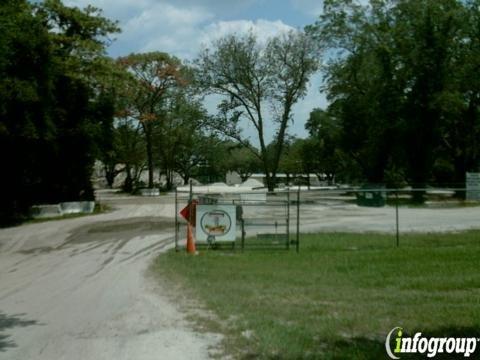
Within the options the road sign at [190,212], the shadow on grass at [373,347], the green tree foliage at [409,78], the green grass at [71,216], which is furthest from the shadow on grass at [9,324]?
the green tree foliage at [409,78]

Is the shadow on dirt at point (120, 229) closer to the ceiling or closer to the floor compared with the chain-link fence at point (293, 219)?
closer to the floor

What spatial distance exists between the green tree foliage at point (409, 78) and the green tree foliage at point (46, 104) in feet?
76.1

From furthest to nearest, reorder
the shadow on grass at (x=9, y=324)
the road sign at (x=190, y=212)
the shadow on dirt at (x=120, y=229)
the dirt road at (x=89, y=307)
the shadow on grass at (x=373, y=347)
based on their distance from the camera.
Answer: the shadow on dirt at (x=120, y=229), the road sign at (x=190, y=212), the shadow on grass at (x=9, y=324), the dirt road at (x=89, y=307), the shadow on grass at (x=373, y=347)

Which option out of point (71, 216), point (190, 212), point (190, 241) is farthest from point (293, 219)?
point (190, 241)

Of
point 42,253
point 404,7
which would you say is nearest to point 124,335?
point 42,253

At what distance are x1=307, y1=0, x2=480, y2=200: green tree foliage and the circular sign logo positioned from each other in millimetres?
33229

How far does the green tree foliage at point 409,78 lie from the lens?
48.9 m

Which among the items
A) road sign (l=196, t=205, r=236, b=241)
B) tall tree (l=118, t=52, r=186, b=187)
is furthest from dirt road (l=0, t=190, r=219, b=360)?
tall tree (l=118, t=52, r=186, b=187)

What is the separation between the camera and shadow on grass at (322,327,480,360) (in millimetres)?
6492

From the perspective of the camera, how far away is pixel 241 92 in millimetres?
60500

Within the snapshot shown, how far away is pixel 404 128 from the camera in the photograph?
4919cm

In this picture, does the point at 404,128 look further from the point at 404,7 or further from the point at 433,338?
the point at 433,338

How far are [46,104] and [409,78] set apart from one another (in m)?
31.1

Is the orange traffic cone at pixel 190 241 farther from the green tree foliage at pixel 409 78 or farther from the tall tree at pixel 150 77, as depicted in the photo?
the tall tree at pixel 150 77
